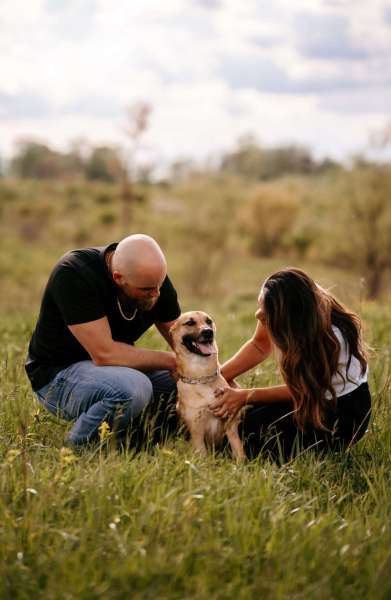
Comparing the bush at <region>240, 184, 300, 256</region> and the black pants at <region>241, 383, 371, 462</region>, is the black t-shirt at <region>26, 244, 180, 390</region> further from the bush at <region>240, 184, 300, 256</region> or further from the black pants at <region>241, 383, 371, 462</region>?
the bush at <region>240, 184, 300, 256</region>

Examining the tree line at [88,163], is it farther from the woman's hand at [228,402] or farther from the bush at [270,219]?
the woman's hand at [228,402]

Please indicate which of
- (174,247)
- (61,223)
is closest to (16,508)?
(174,247)

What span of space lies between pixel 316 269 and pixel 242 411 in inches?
898

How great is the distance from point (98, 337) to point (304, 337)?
129cm

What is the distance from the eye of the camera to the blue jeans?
14.0 ft

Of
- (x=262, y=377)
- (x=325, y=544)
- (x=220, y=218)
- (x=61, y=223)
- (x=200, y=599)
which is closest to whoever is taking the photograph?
(x=200, y=599)

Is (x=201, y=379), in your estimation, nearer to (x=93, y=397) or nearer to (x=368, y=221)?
(x=93, y=397)

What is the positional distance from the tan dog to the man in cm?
15

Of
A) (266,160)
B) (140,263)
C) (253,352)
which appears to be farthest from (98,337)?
(266,160)

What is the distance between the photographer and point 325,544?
9.78 ft

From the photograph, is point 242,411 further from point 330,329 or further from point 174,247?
point 174,247

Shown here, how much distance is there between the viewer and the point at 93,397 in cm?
438

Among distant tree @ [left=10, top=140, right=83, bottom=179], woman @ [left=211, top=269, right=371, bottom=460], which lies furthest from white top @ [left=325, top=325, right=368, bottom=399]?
distant tree @ [left=10, top=140, right=83, bottom=179]

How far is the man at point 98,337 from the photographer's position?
170 inches
